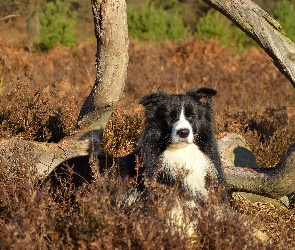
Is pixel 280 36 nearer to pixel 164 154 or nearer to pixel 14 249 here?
pixel 164 154

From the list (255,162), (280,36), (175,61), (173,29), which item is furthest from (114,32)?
(173,29)

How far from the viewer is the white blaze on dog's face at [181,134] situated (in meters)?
4.50

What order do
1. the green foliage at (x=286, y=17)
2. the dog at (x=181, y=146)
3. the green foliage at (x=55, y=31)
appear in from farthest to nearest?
the green foliage at (x=286, y=17)
the green foliage at (x=55, y=31)
the dog at (x=181, y=146)

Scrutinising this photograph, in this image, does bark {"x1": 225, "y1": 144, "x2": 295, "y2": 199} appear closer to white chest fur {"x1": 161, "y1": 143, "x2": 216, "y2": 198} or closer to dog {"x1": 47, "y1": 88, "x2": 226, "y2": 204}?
dog {"x1": 47, "y1": 88, "x2": 226, "y2": 204}

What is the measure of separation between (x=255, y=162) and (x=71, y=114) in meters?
2.55

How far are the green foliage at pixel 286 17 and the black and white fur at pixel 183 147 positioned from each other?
63.0 ft

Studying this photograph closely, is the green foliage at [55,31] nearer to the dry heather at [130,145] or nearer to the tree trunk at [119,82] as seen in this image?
the dry heather at [130,145]

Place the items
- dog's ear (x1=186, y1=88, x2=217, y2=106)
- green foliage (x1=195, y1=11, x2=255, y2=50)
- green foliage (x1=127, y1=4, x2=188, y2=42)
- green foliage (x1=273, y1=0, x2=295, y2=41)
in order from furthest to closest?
green foliage (x1=127, y1=4, x2=188, y2=42) → green foliage (x1=273, y1=0, x2=295, y2=41) → green foliage (x1=195, y1=11, x2=255, y2=50) → dog's ear (x1=186, y1=88, x2=217, y2=106)

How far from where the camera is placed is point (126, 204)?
13.5ft

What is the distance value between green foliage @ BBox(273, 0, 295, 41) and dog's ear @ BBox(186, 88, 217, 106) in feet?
62.5

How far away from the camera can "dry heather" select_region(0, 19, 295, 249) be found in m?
3.50

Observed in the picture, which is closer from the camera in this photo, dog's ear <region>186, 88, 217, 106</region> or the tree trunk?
dog's ear <region>186, 88, 217, 106</region>

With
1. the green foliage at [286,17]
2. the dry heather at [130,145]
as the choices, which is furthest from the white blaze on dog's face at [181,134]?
the green foliage at [286,17]

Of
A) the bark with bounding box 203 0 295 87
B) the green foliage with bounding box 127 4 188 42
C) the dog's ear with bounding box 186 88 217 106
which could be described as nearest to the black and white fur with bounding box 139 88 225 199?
the dog's ear with bounding box 186 88 217 106
